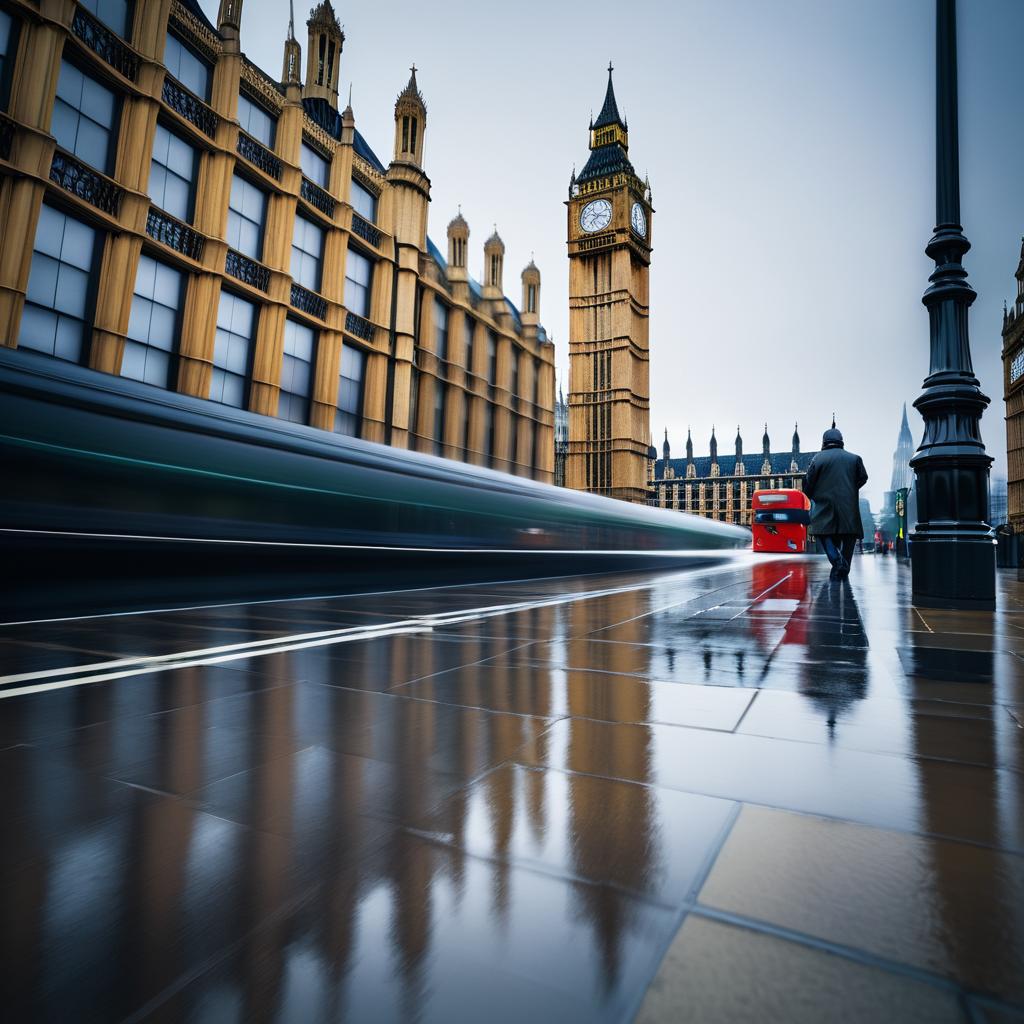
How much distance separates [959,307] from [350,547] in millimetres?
7117

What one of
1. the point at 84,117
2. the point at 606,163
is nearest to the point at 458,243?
the point at 84,117

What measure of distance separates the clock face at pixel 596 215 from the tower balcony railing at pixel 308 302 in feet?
165

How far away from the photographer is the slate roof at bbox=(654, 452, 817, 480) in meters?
106

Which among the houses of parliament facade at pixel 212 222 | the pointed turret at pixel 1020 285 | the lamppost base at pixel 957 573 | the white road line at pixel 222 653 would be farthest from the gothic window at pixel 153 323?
the pointed turret at pixel 1020 285

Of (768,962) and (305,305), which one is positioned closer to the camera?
(768,962)

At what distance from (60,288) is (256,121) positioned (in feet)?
28.6

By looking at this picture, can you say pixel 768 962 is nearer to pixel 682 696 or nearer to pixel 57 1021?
pixel 57 1021

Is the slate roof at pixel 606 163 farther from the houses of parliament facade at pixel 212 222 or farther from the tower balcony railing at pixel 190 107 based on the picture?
the tower balcony railing at pixel 190 107

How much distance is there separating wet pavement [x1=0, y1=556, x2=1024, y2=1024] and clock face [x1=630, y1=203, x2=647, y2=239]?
6711 cm

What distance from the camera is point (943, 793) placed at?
1.40m

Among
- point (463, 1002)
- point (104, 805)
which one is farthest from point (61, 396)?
point (463, 1002)

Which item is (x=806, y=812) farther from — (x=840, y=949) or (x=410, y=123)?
(x=410, y=123)

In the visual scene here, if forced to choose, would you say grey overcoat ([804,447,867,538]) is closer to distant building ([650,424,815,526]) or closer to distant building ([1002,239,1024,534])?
distant building ([1002,239,1024,534])

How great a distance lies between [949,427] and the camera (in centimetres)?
542
